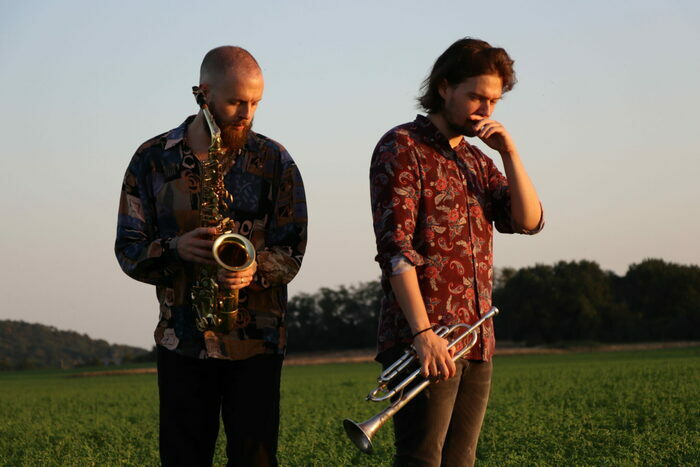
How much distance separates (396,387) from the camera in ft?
12.2

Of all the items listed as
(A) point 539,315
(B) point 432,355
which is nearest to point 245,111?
(B) point 432,355

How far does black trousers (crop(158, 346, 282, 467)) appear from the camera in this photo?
13.4 ft

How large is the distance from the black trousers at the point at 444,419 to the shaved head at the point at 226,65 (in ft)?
4.49

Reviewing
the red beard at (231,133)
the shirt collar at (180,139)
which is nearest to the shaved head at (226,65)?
the red beard at (231,133)

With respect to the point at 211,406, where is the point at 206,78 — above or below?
above

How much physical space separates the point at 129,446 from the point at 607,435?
619cm

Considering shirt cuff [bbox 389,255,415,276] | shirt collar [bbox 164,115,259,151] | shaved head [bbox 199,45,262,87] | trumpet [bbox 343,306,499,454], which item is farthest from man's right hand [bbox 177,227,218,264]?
trumpet [bbox 343,306,499,454]

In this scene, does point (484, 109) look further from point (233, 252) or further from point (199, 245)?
point (199, 245)

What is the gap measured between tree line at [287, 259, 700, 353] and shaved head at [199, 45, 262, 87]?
6917 centimetres

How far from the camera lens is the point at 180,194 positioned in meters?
4.26

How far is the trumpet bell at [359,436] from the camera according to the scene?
146 inches

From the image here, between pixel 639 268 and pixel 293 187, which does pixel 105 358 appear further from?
pixel 293 187

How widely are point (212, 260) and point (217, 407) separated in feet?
2.47

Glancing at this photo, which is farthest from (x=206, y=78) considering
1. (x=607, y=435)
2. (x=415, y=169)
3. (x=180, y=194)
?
(x=607, y=435)
